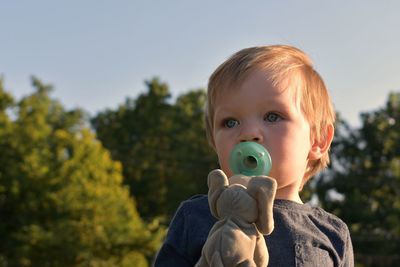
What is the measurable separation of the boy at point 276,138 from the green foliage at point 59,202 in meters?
26.2

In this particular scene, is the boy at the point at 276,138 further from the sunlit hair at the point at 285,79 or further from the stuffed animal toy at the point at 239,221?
the stuffed animal toy at the point at 239,221

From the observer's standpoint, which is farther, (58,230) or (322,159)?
(58,230)

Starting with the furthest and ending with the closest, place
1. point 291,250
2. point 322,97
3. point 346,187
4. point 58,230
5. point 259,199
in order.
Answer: point 346,187, point 58,230, point 322,97, point 291,250, point 259,199

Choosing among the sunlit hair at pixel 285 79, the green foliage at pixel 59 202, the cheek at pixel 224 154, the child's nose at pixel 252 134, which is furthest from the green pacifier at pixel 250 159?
the green foliage at pixel 59 202

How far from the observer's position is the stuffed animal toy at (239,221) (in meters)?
2.61

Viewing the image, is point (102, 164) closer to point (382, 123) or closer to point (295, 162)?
point (382, 123)

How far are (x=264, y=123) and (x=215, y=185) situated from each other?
1.33ft

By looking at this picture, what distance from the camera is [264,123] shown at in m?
3.03

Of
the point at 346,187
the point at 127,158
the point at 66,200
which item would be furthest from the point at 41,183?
the point at 346,187

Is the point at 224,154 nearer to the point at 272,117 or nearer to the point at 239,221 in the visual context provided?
the point at 272,117

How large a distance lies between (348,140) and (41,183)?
20.7m

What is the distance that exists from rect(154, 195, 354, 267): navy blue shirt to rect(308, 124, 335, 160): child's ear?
0.23 metres

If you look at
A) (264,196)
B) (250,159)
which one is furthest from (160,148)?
(264,196)

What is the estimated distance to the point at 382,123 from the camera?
44.3m
